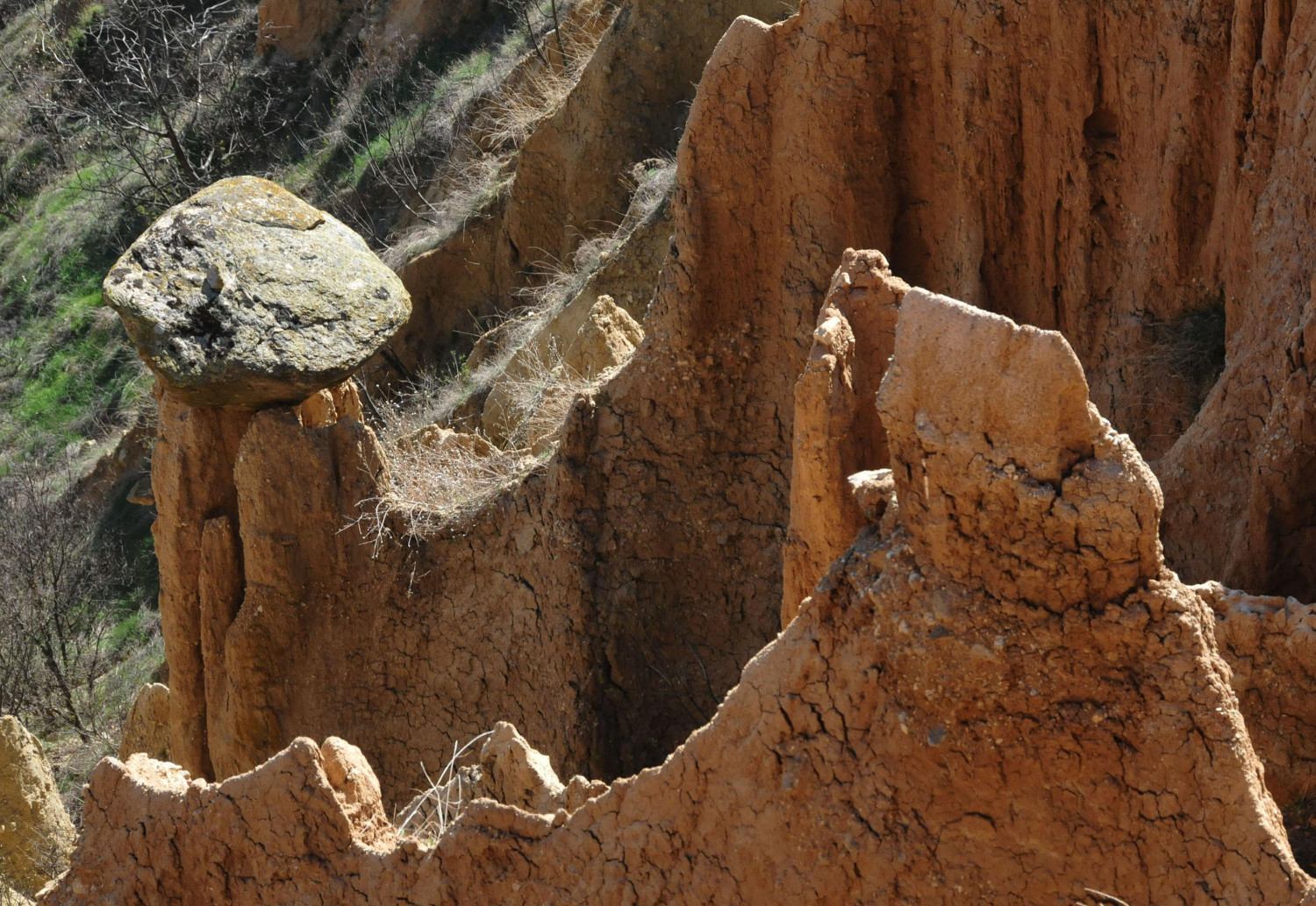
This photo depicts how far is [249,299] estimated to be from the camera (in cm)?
934

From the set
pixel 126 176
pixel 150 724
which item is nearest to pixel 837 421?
pixel 150 724

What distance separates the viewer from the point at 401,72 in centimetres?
2688

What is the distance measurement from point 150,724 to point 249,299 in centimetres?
506

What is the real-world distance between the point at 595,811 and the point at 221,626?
571 centimetres

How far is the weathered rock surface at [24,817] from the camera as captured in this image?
39.7 ft

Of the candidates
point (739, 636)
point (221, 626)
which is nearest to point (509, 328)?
point (221, 626)

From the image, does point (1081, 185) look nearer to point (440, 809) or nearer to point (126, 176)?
point (440, 809)

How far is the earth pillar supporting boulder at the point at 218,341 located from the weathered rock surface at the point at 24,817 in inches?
95.8

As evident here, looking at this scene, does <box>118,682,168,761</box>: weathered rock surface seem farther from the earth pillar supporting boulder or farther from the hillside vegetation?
the hillside vegetation

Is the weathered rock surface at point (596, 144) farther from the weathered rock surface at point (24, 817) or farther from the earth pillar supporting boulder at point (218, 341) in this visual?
the weathered rock surface at point (24, 817)

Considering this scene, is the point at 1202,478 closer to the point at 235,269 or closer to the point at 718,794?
the point at 718,794

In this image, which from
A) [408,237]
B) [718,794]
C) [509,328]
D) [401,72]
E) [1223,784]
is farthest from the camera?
[401,72]

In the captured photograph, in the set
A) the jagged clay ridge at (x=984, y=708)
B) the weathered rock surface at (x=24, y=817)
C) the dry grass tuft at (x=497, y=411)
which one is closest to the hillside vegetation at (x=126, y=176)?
the dry grass tuft at (x=497, y=411)

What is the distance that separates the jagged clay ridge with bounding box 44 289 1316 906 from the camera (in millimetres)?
3996
